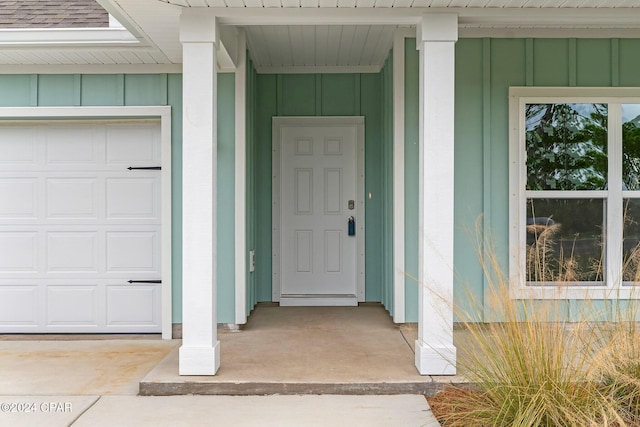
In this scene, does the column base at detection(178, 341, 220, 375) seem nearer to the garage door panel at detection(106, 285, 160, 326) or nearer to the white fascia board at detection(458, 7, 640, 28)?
the garage door panel at detection(106, 285, 160, 326)

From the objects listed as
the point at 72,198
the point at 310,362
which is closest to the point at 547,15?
the point at 310,362

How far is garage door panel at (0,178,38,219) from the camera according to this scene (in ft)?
16.2

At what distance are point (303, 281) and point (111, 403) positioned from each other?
9.09 ft

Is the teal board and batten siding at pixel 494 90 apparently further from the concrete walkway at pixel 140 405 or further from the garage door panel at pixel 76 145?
the garage door panel at pixel 76 145

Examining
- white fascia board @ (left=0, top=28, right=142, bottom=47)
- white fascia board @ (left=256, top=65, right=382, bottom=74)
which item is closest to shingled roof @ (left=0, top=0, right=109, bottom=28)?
white fascia board @ (left=0, top=28, right=142, bottom=47)

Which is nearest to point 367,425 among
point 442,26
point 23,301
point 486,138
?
point 442,26

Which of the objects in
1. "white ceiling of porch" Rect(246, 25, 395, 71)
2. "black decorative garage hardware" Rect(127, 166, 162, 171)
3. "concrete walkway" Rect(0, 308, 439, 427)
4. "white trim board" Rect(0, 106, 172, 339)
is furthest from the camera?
"black decorative garage hardware" Rect(127, 166, 162, 171)

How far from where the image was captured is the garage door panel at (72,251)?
494 centimetres

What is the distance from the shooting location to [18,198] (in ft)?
16.2

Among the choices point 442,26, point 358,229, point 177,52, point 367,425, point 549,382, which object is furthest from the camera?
point 358,229

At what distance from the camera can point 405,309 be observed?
181 inches

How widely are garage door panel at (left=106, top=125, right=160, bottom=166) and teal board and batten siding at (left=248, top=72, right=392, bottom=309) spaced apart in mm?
1134

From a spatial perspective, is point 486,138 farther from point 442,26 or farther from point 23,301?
point 23,301

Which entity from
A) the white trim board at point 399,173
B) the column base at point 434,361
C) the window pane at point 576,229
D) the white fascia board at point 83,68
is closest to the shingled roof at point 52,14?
the white fascia board at point 83,68
